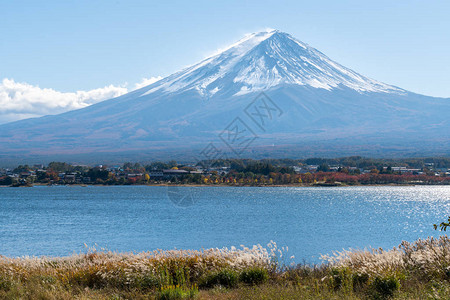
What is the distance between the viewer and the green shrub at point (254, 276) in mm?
8756

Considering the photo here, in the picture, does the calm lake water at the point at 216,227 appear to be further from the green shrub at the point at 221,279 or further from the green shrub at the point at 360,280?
the green shrub at the point at 360,280

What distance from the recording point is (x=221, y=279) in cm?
891

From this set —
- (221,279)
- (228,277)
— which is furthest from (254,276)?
(221,279)

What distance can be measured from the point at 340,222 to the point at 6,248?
21.2 metres

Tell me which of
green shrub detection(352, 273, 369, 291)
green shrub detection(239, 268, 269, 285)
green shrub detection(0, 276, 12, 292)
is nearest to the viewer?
green shrub detection(352, 273, 369, 291)

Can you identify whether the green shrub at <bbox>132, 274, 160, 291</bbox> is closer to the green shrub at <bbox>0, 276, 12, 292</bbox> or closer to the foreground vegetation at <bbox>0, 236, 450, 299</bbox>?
the foreground vegetation at <bbox>0, 236, 450, 299</bbox>

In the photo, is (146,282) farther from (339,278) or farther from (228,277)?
(339,278)

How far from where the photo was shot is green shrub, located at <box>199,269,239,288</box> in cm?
880

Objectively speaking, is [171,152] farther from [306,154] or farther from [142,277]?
[142,277]

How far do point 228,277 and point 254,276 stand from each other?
428 millimetres

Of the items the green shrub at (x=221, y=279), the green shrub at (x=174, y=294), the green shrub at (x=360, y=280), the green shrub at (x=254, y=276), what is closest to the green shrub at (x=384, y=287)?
the green shrub at (x=360, y=280)

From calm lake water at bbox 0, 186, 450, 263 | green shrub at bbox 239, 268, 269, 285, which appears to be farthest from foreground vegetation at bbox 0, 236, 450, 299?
calm lake water at bbox 0, 186, 450, 263

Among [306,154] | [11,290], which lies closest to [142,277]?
[11,290]

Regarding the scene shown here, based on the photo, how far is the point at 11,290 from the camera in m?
8.20
